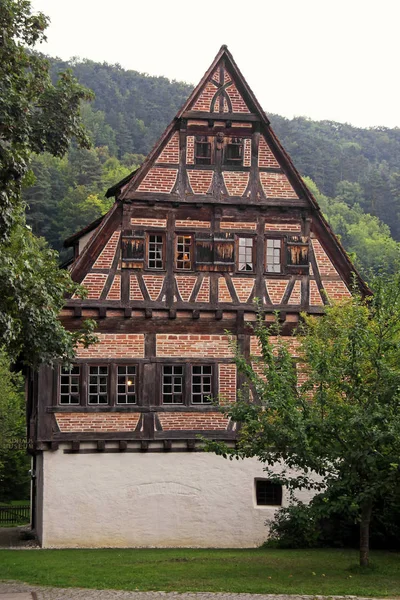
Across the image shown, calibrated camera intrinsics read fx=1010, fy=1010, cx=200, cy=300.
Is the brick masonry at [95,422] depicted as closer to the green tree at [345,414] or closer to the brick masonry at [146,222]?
the brick masonry at [146,222]

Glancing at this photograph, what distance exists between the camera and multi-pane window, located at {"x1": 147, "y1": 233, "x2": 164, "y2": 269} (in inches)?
1144

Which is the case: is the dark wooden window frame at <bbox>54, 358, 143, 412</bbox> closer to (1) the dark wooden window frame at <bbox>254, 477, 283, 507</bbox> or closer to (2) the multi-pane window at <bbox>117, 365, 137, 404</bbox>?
(2) the multi-pane window at <bbox>117, 365, 137, 404</bbox>

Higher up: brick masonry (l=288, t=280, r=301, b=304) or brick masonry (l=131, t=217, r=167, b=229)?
brick masonry (l=131, t=217, r=167, b=229)

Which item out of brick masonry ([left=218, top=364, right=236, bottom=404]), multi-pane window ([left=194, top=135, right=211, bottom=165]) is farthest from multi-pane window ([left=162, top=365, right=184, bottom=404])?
multi-pane window ([left=194, top=135, right=211, bottom=165])

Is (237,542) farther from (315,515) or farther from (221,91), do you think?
(221,91)

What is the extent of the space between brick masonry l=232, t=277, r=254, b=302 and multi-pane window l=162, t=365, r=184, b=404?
2.74m

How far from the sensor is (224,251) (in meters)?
29.3

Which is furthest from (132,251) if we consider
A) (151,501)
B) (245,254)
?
(151,501)

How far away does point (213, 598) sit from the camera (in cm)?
1817

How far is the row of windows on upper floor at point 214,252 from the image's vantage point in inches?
1136

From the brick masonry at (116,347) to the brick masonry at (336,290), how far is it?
224 inches

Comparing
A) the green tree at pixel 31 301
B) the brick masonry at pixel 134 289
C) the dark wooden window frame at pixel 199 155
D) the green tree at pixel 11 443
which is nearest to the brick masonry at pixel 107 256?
the brick masonry at pixel 134 289

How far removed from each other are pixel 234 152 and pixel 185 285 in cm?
430


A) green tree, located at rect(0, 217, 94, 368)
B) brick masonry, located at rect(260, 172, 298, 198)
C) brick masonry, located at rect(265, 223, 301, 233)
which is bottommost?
green tree, located at rect(0, 217, 94, 368)
